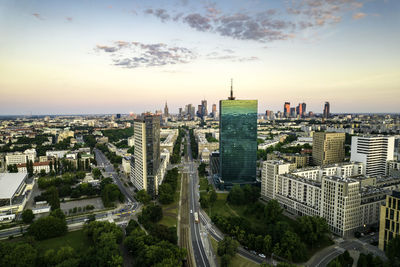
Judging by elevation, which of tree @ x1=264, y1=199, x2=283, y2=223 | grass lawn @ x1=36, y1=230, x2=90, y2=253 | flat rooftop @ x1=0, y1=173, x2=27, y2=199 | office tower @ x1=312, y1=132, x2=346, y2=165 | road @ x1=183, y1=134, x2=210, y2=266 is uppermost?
office tower @ x1=312, y1=132, x2=346, y2=165

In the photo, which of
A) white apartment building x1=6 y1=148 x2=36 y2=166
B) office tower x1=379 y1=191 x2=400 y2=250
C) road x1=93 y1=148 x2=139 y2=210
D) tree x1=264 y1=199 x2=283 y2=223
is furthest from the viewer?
white apartment building x1=6 y1=148 x2=36 y2=166

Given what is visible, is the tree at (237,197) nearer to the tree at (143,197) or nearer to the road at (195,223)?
the road at (195,223)

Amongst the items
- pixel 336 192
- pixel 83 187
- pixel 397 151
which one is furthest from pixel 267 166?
pixel 397 151

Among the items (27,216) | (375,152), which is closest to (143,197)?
(27,216)

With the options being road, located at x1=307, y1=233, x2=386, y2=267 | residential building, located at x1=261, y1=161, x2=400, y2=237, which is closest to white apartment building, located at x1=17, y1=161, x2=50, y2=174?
residential building, located at x1=261, y1=161, x2=400, y2=237

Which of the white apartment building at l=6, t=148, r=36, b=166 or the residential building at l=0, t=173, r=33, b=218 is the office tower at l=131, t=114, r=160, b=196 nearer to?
the residential building at l=0, t=173, r=33, b=218

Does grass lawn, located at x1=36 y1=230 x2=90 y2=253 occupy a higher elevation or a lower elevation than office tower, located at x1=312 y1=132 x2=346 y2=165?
lower

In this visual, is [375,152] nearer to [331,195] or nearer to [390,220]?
[331,195]
